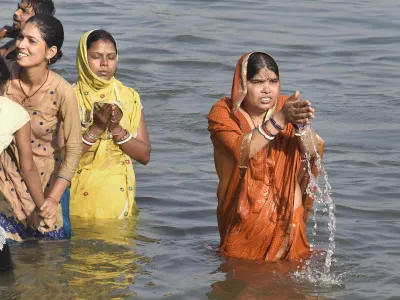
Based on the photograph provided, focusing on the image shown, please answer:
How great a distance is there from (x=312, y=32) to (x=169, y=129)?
6037mm

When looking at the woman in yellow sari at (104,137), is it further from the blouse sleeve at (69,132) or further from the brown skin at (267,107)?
the brown skin at (267,107)

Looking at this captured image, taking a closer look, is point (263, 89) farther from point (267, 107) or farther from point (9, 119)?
point (9, 119)

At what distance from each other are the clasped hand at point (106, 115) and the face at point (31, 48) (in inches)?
27.4

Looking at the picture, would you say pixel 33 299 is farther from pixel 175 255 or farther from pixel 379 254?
pixel 379 254

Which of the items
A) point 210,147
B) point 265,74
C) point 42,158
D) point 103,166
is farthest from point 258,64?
point 210,147

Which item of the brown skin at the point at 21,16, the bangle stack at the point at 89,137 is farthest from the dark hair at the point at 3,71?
the brown skin at the point at 21,16

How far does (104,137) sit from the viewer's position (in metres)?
7.27

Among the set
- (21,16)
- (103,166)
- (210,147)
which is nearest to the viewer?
(103,166)

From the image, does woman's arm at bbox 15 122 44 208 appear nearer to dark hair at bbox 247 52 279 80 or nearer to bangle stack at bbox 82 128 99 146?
bangle stack at bbox 82 128 99 146

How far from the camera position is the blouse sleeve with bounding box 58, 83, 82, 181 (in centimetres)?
632

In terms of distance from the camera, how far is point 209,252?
7141mm

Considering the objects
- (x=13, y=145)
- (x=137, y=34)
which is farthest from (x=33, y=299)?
(x=137, y=34)

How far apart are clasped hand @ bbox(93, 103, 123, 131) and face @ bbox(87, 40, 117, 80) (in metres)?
0.31

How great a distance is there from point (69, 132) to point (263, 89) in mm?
1206
